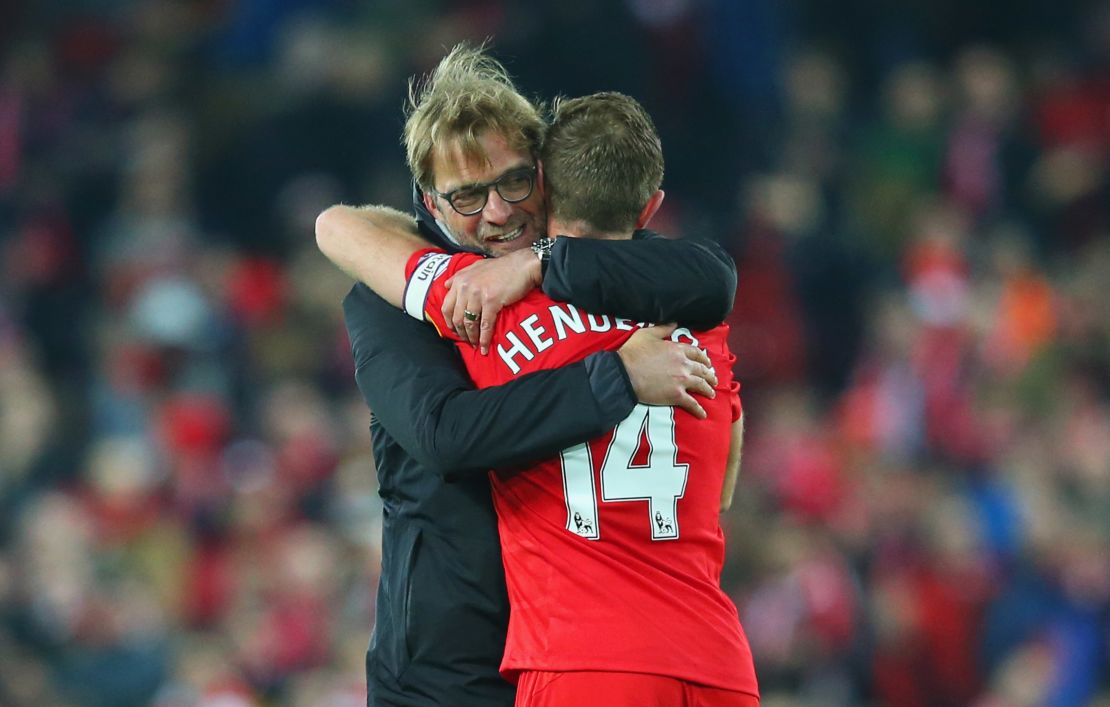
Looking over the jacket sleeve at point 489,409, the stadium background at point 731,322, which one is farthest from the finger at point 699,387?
the stadium background at point 731,322

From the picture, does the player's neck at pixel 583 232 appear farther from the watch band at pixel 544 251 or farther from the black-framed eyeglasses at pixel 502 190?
the black-framed eyeglasses at pixel 502 190

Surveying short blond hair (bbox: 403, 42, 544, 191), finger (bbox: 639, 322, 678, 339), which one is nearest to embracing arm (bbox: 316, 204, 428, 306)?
short blond hair (bbox: 403, 42, 544, 191)

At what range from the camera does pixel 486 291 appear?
2.72 m

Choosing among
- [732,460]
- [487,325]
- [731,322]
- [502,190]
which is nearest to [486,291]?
[487,325]

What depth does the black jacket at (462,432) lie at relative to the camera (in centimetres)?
264

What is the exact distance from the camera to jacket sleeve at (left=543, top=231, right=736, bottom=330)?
268cm

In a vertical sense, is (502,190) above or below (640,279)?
above

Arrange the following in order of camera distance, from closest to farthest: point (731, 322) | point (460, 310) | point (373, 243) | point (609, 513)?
1. point (609, 513)
2. point (460, 310)
3. point (373, 243)
4. point (731, 322)

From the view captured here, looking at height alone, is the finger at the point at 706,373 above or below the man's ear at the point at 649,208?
below

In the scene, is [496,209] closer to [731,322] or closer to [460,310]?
[460,310]

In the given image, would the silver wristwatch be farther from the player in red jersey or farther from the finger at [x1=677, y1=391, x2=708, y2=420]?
the finger at [x1=677, y1=391, x2=708, y2=420]

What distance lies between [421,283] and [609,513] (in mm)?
567

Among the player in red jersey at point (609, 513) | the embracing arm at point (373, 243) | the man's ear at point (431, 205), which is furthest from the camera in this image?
the man's ear at point (431, 205)

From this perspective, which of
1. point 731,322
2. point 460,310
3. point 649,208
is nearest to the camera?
point 460,310
